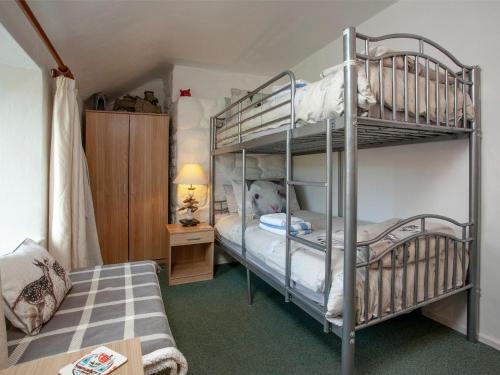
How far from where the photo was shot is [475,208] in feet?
5.84

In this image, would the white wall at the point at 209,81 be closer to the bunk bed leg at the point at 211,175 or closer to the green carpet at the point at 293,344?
the bunk bed leg at the point at 211,175

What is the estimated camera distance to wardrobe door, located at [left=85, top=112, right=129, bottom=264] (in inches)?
121

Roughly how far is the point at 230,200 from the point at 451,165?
7.01 ft

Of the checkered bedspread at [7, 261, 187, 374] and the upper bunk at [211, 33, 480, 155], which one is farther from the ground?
the upper bunk at [211, 33, 480, 155]

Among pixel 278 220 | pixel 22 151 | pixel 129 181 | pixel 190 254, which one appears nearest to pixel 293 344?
pixel 278 220

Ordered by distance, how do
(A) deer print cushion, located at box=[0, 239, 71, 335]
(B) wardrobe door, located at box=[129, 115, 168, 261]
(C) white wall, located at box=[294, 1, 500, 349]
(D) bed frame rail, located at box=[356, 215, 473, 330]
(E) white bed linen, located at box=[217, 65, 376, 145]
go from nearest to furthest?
1. (A) deer print cushion, located at box=[0, 239, 71, 335]
2. (E) white bed linen, located at box=[217, 65, 376, 145]
3. (D) bed frame rail, located at box=[356, 215, 473, 330]
4. (C) white wall, located at box=[294, 1, 500, 349]
5. (B) wardrobe door, located at box=[129, 115, 168, 261]

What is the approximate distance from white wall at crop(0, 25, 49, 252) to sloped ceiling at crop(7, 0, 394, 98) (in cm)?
38

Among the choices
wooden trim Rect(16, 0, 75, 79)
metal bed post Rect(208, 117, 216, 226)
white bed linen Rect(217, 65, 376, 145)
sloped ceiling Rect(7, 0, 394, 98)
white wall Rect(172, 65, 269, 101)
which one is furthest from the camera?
white wall Rect(172, 65, 269, 101)

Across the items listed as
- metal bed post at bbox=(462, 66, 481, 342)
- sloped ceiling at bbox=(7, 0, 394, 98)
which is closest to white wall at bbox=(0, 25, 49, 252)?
sloped ceiling at bbox=(7, 0, 394, 98)

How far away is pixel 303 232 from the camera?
1.94 meters

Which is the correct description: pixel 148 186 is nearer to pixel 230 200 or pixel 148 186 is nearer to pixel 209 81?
pixel 230 200

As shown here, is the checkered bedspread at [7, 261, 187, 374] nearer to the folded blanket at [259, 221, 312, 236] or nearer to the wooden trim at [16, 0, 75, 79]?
the folded blanket at [259, 221, 312, 236]

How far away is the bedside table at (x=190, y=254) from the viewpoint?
9.21 feet

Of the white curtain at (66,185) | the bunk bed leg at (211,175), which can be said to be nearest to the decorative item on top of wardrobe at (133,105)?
the bunk bed leg at (211,175)
